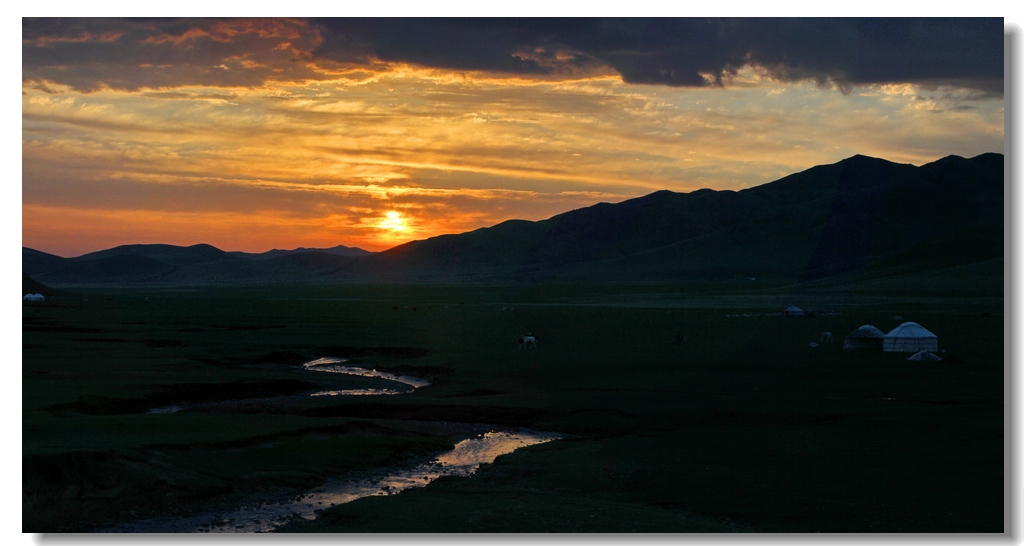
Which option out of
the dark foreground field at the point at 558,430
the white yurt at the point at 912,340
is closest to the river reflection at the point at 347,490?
the dark foreground field at the point at 558,430

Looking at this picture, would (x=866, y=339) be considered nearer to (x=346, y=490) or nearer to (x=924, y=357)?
(x=924, y=357)

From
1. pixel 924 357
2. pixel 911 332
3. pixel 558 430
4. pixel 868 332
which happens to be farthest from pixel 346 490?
pixel 868 332

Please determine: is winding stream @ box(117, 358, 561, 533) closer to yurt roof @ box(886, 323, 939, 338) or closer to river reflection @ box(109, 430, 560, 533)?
river reflection @ box(109, 430, 560, 533)

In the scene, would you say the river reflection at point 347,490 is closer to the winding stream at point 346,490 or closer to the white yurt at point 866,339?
the winding stream at point 346,490

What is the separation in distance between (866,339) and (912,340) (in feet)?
12.6

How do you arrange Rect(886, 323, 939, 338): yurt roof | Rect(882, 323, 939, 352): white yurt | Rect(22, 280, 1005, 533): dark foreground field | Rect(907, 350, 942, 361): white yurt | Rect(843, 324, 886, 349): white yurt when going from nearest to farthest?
Rect(22, 280, 1005, 533): dark foreground field
Rect(907, 350, 942, 361): white yurt
Rect(882, 323, 939, 352): white yurt
Rect(886, 323, 939, 338): yurt roof
Rect(843, 324, 886, 349): white yurt

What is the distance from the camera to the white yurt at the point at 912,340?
61.3 m

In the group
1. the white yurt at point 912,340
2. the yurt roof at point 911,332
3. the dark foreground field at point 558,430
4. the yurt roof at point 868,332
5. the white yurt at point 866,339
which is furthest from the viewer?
the yurt roof at point 868,332

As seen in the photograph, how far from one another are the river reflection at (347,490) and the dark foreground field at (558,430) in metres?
0.75

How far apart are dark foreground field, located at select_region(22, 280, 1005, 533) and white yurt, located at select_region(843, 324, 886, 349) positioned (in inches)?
52.6

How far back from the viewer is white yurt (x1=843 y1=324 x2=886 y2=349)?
64.4 meters

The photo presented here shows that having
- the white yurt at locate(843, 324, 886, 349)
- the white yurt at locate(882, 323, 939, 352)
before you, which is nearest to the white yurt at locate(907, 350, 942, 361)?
the white yurt at locate(882, 323, 939, 352)

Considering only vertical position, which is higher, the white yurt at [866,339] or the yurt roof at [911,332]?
the yurt roof at [911,332]

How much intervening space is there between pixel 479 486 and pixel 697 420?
14.1 m
